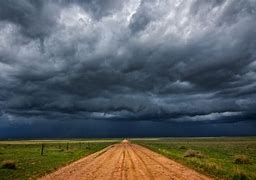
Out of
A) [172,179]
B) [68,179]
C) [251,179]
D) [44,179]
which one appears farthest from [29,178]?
[251,179]

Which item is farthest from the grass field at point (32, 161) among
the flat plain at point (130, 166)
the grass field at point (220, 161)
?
the grass field at point (220, 161)

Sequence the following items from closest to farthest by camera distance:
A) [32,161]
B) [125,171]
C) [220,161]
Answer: [125,171]
[32,161]
[220,161]

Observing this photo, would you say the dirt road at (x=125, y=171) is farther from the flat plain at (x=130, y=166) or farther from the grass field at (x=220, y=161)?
the grass field at (x=220, y=161)

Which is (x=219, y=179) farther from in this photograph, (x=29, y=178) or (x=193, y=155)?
(x=193, y=155)

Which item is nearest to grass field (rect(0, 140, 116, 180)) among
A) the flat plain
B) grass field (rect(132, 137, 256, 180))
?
the flat plain

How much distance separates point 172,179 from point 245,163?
20.4 metres

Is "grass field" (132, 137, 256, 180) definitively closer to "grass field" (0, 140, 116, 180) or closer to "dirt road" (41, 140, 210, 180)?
"dirt road" (41, 140, 210, 180)

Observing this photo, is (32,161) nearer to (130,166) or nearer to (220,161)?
(130,166)

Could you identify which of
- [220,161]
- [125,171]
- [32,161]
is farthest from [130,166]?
[220,161]

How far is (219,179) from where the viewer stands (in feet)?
66.1

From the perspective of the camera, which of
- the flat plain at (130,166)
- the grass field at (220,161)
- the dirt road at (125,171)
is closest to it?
the dirt road at (125,171)

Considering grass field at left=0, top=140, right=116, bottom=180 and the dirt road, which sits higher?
grass field at left=0, top=140, right=116, bottom=180

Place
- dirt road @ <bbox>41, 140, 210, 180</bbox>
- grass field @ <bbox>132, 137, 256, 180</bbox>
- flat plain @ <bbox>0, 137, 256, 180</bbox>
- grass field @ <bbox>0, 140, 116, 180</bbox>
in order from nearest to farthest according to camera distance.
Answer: dirt road @ <bbox>41, 140, 210, 180</bbox> < flat plain @ <bbox>0, 137, 256, 180</bbox> < grass field @ <bbox>132, 137, 256, 180</bbox> < grass field @ <bbox>0, 140, 116, 180</bbox>

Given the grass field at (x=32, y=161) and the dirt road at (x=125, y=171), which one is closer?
the dirt road at (x=125, y=171)
